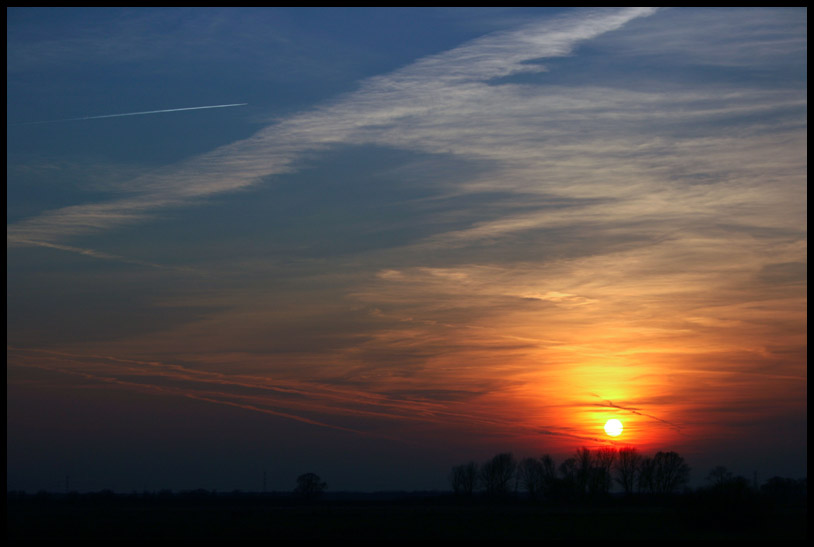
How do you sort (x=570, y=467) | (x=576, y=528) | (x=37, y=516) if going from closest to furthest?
(x=576, y=528), (x=37, y=516), (x=570, y=467)

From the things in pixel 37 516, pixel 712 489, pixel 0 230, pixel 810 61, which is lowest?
pixel 37 516

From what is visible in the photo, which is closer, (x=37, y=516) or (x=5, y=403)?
(x=5, y=403)

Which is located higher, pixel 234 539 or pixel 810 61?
pixel 810 61

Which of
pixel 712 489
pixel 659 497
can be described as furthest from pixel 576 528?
pixel 659 497

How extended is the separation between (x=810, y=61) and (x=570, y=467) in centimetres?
10997

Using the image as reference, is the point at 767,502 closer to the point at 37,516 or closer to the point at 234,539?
the point at 234,539

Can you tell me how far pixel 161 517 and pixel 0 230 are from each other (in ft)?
160

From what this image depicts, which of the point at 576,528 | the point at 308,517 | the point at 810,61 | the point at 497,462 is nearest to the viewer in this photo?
the point at 810,61

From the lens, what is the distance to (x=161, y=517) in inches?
2714

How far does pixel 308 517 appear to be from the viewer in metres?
65.6

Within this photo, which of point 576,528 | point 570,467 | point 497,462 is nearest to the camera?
point 576,528

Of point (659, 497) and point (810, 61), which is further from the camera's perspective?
point (659, 497)

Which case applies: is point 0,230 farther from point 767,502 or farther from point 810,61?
point 767,502

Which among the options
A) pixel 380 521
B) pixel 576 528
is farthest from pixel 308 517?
pixel 576 528
